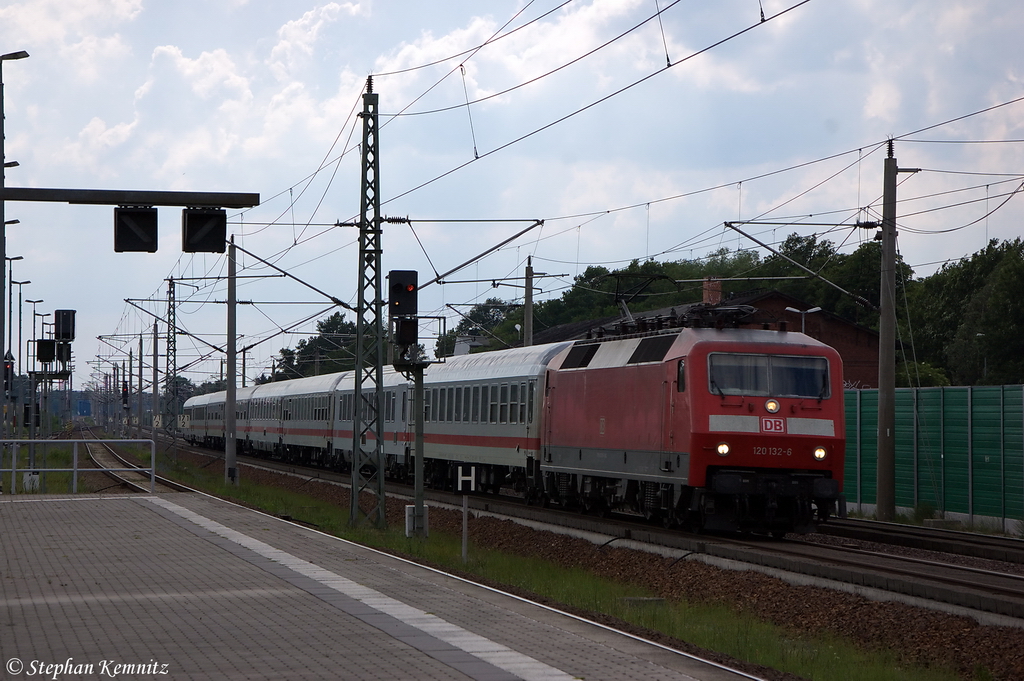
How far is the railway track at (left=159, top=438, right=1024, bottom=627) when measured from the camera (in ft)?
42.8

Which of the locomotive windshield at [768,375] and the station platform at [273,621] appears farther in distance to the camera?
the locomotive windshield at [768,375]

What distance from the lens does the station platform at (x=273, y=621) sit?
901cm

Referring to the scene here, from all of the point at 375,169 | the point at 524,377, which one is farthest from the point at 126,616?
the point at 524,377

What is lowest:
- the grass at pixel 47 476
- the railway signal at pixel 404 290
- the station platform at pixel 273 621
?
the grass at pixel 47 476

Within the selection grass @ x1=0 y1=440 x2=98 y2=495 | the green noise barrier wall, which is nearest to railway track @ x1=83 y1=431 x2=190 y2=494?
grass @ x1=0 y1=440 x2=98 y2=495

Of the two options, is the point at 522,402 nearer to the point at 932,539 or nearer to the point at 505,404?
the point at 505,404

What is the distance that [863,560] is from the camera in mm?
17203

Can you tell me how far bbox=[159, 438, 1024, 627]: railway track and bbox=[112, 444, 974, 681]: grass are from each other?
1113mm

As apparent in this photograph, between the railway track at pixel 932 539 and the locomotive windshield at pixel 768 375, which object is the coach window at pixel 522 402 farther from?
the locomotive windshield at pixel 768 375

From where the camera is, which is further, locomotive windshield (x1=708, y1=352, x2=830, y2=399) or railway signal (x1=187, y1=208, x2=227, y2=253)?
locomotive windshield (x1=708, y1=352, x2=830, y2=399)

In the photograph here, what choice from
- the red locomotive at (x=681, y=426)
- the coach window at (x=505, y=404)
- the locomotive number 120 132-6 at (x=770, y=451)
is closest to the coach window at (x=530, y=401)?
the red locomotive at (x=681, y=426)

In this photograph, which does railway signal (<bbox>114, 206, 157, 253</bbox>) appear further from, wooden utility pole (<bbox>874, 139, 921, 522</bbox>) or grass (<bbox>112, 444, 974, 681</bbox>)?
wooden utility pole (<bbox>874, 139, 921, 522</bbox>)

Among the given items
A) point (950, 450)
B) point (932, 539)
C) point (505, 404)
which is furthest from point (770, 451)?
point (505, 404)

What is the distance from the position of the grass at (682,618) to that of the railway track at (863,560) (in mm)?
1113
